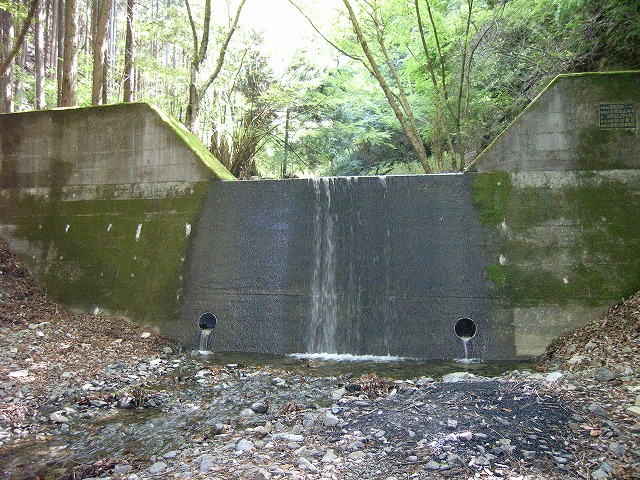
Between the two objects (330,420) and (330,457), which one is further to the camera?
(330,420)

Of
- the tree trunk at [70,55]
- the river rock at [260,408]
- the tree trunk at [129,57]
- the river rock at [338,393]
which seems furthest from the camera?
the tree trunk at [129,57]

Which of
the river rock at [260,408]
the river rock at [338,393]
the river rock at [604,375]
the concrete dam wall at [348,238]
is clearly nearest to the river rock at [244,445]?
the river rock at [260,408]

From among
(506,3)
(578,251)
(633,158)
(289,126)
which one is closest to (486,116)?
(506,3)

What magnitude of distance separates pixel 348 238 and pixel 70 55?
6.71 meters

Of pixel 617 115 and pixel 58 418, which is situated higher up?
pixel 617 115

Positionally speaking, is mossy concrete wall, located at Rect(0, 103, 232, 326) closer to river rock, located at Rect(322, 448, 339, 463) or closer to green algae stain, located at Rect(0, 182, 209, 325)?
green algae stain, located at Rect(0, 182, 209, 325)

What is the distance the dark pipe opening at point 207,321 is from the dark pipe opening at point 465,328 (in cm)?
365

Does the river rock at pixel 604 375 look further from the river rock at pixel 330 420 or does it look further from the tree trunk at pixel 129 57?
the tree trunk at pixel 129 57

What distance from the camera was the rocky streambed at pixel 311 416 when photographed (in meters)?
3.01

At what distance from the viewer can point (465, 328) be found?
261 inches

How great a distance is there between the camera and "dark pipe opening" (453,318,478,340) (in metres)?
6.55

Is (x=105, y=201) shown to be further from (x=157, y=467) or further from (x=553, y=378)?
(x=553, y=378)

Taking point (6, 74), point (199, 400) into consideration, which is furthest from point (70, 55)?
point (199, 400)

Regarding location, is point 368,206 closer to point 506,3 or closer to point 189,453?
point 189,453
